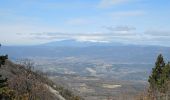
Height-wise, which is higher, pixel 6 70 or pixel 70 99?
pixel 6 70

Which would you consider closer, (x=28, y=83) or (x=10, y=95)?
(x=10, y=95)

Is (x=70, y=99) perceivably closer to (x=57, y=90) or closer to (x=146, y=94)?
(x=57, y=90)

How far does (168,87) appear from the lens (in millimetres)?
50844

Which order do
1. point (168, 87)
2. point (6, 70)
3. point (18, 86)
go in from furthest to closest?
point (168, 87) < point (6, 70) < point (18, 86)

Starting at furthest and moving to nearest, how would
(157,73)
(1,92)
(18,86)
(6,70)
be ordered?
1. (157,73)
2. (6,70)
3. (18,86)
4. (1,92)

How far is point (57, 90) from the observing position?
2151 inches

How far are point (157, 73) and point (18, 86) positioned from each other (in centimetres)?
3876

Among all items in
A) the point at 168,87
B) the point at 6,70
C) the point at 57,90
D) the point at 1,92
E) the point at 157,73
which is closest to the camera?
the point at 1,92

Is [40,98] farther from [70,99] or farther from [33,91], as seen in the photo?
[70,99]

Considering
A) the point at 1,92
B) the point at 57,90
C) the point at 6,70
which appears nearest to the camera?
the point at 1,92

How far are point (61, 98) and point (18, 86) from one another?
41.6 feet

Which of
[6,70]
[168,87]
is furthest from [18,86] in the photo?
[168,87]

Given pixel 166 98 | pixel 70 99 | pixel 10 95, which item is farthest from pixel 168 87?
pixel 10 95

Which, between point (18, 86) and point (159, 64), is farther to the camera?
point (159, 64)
